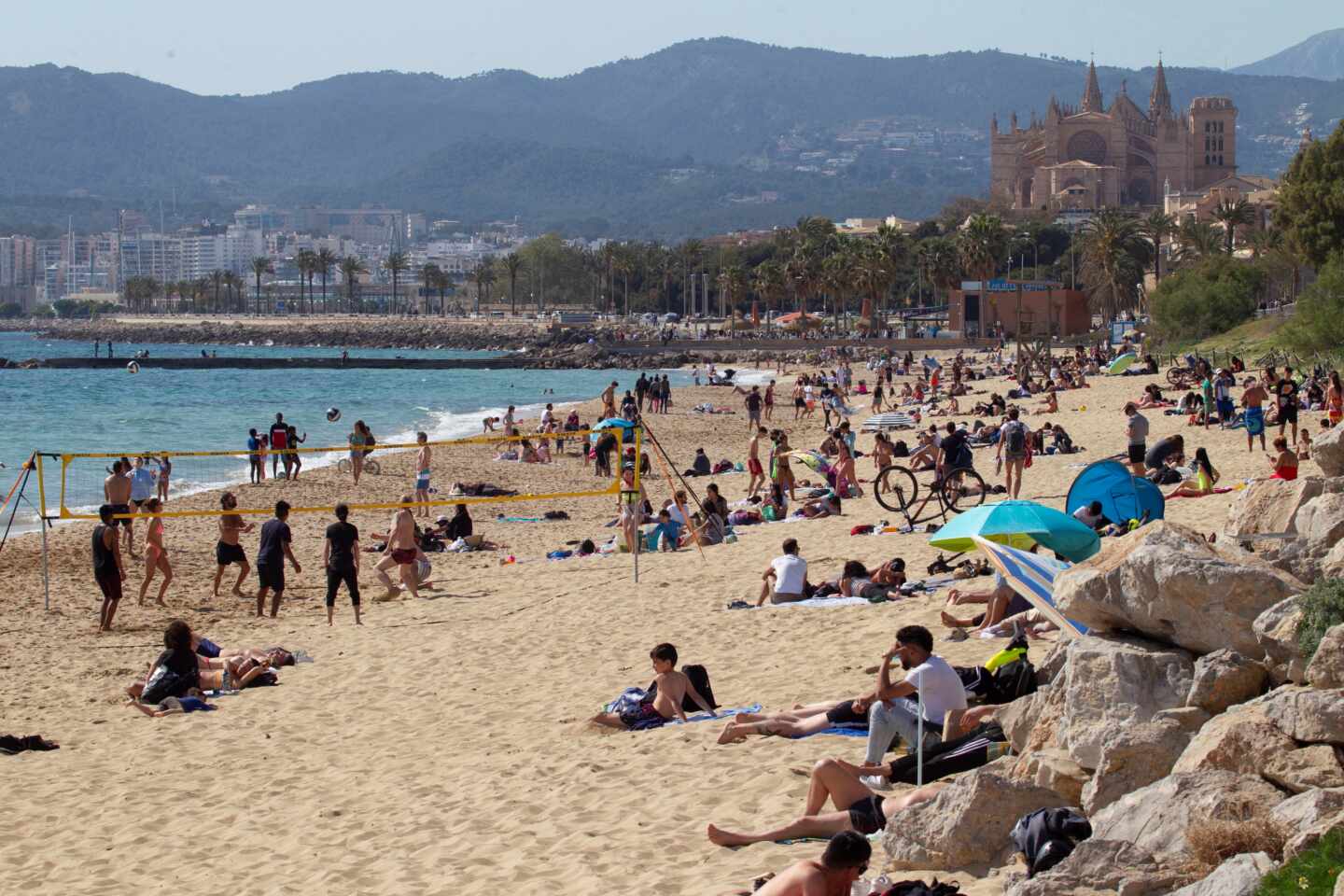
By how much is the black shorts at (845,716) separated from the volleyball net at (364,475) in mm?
12101

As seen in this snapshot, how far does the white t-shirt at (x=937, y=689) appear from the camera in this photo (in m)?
7.43

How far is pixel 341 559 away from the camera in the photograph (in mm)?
13219

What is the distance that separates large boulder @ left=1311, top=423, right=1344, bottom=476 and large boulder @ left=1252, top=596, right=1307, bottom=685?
125 inches

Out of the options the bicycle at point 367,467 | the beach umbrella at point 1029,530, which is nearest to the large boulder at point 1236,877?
the beach umbrella at point 1029,530

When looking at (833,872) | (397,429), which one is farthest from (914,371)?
(833,872)

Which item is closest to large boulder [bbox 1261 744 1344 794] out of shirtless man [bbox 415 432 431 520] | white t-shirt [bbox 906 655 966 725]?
white t-shirt [bbox 906 655 966 725]

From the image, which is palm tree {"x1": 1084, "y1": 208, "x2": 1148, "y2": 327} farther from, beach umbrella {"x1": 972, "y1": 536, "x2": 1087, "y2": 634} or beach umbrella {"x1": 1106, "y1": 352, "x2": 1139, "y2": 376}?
beach umbrella {"x1": 972, "y1": 536, "x2": 1087, "y2": 634}

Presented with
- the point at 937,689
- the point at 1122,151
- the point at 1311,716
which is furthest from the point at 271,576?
the point at 1122,151

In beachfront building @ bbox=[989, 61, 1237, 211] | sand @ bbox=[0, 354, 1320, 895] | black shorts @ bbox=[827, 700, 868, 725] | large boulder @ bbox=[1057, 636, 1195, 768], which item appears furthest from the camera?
beachfront building @ bbox=[989, 61, 1237, 211]

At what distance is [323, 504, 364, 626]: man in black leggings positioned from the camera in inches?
520

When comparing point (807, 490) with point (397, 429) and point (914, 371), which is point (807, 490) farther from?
point (914, 371)

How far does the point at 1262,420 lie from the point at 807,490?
6.37 m

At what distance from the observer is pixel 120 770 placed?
9.05 meters

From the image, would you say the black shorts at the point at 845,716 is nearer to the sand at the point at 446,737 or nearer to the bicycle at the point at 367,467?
the sand at the point at 446,737
